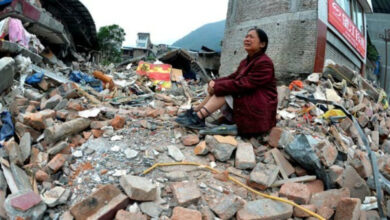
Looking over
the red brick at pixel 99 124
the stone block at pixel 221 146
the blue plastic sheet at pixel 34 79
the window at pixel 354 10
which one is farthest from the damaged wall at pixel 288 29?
the blue plastic sheet at pixel 34 79

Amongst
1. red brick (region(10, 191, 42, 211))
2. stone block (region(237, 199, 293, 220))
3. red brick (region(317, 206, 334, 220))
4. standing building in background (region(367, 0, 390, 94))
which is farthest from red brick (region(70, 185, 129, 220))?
standing building in background (region(367, 0, 390, 94))

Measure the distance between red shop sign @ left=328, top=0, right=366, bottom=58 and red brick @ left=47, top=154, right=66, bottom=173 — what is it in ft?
26.9

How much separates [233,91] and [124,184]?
1465 millimetres

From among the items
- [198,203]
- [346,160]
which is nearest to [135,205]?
[198,203]

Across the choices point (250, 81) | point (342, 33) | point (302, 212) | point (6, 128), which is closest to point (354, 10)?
point (342, 33)

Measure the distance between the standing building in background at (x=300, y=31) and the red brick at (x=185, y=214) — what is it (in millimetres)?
7001

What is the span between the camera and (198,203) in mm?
1990

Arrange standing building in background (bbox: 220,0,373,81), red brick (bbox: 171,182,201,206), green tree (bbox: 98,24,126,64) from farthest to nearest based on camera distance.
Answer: green tree (bbox: 98,24,126,64), standing building in background (bbox: 220,0,373,81), red brick (bbox: 171,182,201,206)

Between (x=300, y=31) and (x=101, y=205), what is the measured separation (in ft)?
25.2

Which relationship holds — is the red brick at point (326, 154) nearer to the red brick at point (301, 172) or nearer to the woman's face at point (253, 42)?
the red brick at point (301, 172)

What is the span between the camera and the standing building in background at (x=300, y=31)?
7.52m

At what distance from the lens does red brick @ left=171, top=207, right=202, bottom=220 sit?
174 centimetres

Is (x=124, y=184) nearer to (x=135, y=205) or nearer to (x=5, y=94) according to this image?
(x=135, y=205)

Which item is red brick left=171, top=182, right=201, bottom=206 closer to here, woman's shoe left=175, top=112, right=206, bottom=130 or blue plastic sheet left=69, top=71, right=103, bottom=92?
woman's shoe left=175, top=112, right=206, bottom=130
